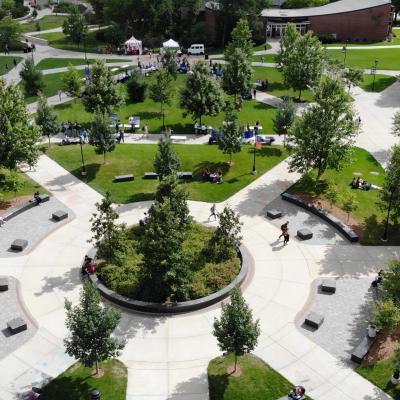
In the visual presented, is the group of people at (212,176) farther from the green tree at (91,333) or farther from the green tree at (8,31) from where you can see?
the green tree at (8,31)

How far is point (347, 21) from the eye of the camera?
3669 inches

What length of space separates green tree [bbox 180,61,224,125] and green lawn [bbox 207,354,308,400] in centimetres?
3245

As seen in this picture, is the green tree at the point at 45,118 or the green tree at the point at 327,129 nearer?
the green tree at the point at 327,129

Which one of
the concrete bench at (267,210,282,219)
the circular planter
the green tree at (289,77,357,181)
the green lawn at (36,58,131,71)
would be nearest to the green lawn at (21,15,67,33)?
the green lawn at (36,58,131,71)

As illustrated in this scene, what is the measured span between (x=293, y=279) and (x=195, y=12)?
7808 cm

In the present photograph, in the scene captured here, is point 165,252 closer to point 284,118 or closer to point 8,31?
point 284,118

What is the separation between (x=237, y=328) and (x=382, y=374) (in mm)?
7362

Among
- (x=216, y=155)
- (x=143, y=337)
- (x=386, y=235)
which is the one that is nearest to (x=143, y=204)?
(x=216, y=155)

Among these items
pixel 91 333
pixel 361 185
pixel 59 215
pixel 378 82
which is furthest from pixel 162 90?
pixel 91 333

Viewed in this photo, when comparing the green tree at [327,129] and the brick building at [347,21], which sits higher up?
the brick building at [347,21]

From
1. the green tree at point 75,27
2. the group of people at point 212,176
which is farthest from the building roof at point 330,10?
the group of people at point 212,176

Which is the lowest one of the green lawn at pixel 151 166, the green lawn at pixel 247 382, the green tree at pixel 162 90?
the green lawn at pixel 247 382

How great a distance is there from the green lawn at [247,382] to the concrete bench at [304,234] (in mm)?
11691

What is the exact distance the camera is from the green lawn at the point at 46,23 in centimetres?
11398
